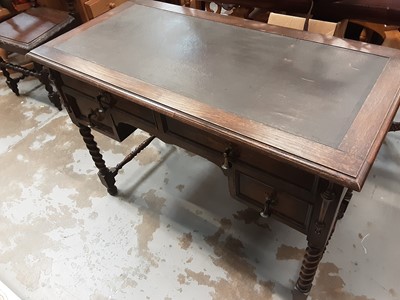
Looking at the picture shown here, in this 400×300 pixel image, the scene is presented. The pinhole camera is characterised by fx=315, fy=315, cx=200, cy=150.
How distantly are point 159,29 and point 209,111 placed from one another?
533 mm

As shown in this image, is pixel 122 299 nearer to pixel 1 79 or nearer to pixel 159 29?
pixel 159 29

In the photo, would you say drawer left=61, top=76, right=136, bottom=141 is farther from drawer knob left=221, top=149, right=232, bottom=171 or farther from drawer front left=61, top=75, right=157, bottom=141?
drawer knob left=221, top=149, right=232, bottom=171

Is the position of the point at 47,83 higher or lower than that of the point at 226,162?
lower

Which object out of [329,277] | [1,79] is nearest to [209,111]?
Result: [329,277]

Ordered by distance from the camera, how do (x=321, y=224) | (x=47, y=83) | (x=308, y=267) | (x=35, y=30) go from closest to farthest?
(x=321, y=224) < (x=308, y=267) < (x=35, y=30) < (x=47, y=83)

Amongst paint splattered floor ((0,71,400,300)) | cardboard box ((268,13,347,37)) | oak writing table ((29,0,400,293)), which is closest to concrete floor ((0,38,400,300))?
paint splattered floor ((0,71,400,300))

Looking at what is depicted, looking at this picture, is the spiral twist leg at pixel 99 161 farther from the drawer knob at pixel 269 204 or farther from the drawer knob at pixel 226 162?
the drawer knob at pixel 269 204

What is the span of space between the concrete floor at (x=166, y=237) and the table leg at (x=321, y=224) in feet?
0.87

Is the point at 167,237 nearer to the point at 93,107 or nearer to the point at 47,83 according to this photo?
the point at 93,107

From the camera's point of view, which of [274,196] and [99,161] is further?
[99,161]

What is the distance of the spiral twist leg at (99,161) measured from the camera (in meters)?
1.31

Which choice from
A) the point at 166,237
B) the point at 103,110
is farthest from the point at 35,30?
the point at 166,237

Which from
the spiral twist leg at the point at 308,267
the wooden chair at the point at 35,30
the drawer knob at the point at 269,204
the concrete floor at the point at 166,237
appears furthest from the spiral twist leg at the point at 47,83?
the spiral twist leg at the point at 308,267

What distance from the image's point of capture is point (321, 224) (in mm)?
805
